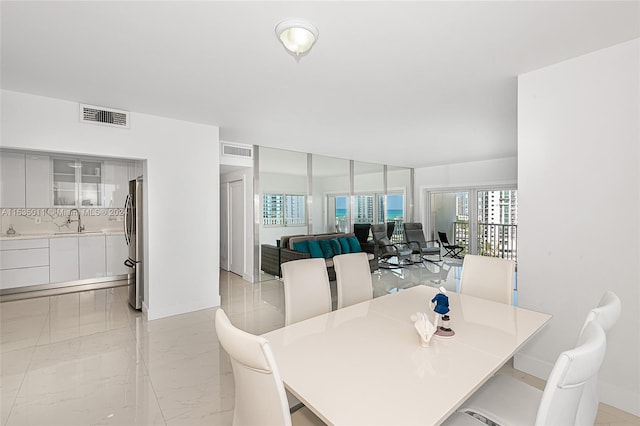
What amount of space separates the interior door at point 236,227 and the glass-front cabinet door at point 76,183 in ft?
7.79

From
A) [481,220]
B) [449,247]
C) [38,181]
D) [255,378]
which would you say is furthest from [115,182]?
[481,220]

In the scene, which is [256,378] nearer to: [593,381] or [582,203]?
[593,381]

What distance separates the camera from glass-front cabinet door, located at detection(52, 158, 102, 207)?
16.9 feet

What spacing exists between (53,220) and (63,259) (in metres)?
0.82

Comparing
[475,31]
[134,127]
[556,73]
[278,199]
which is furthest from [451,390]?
[278,199]

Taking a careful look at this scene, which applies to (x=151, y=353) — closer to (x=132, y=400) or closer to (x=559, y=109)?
(x=132, y=400)

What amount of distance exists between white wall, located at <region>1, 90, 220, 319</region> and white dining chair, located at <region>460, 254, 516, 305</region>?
3.25 m

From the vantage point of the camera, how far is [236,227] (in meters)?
6.35

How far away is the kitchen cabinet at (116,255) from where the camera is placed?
532 centimetres

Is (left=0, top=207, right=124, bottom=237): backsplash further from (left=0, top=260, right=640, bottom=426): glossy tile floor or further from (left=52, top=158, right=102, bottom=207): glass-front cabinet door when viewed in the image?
(left=0, top=260, right=640, bottom=426): glossy tile floor

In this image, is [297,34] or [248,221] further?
[248,221]

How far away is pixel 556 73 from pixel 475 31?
1.00m

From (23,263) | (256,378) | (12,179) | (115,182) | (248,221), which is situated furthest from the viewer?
(248,221)

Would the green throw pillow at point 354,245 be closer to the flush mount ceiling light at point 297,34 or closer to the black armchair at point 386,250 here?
the black armchair at point 386,250
